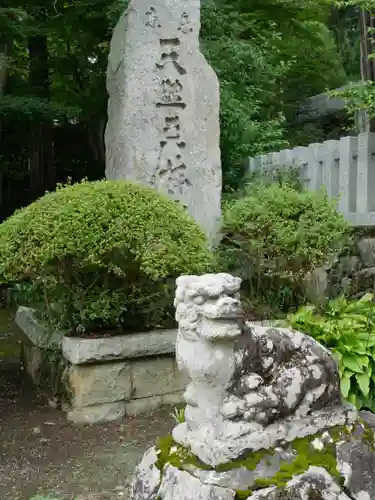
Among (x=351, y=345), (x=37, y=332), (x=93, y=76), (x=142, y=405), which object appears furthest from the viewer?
(x=93, y=76)

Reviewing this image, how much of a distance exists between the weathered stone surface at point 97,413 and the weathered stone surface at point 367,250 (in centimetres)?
355

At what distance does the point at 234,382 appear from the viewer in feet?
8.67

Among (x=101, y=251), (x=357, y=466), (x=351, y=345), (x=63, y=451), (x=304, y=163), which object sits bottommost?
(x=63, y=451)

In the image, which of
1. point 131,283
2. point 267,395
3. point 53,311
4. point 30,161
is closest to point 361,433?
point 267,395

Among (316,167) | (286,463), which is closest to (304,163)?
(316,167)

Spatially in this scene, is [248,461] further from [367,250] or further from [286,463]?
[367,250]

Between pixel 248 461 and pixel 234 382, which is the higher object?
pixel 234 382

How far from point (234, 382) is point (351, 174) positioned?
18.1ft

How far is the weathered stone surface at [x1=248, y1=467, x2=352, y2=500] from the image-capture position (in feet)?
8.11

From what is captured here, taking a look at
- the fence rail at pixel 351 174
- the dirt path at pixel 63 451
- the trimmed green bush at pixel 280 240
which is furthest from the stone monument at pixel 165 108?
the dirt path at pixel 63 451

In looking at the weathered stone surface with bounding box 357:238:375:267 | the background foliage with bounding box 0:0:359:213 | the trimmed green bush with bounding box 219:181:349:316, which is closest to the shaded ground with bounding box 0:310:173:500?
the trimmed green bush with bounding box 219:181:349:316

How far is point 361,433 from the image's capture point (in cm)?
Result: 280

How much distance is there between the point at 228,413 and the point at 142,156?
440 cm

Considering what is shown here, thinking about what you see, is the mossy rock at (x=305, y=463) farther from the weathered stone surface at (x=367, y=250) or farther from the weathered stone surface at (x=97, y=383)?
the weathered stone surface at (x=367, y=250)
